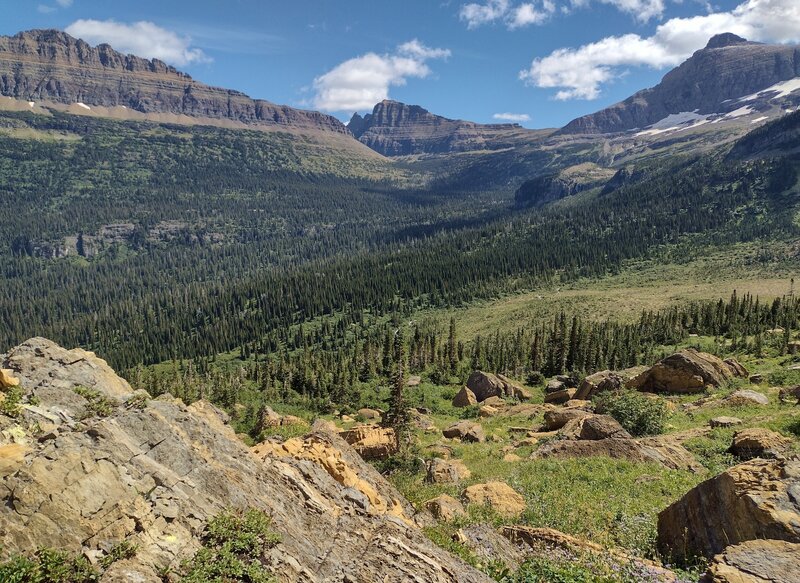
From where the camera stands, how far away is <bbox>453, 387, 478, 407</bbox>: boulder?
6788 cm

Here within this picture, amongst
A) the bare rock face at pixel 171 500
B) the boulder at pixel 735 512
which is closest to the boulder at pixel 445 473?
the bare rock face at pixel 171 500

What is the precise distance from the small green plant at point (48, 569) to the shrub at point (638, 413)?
3628 centimetres

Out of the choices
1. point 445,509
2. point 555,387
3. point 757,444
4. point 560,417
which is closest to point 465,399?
point 555,387

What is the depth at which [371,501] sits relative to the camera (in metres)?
18.9

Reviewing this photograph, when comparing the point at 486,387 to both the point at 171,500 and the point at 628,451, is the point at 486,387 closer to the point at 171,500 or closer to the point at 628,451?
the point at 628,451

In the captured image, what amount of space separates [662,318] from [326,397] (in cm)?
7856

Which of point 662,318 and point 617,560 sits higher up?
point 617,560

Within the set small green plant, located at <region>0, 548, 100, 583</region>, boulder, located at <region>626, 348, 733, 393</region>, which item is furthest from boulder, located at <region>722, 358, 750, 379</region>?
small green plant, located at <region>0, 548, 100, 583</region>

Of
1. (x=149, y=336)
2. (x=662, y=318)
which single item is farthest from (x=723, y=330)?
(x=149, y=336)

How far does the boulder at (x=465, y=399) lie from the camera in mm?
67875

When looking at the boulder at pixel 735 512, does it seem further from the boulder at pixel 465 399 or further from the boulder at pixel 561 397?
the boulder at pixel 465 399

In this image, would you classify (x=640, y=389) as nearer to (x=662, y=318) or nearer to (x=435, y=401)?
(x=435, y=401)

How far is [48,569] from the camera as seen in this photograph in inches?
358

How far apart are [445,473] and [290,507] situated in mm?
18015
